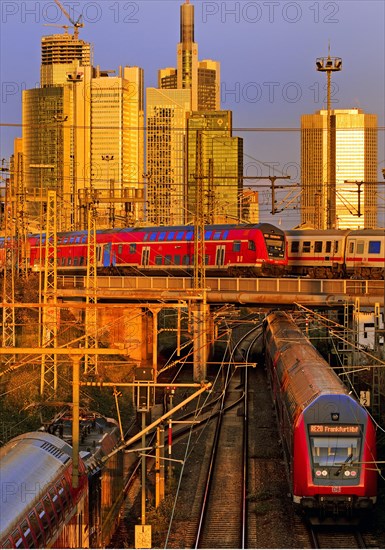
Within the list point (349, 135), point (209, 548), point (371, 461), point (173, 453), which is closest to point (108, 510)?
point (209, 548)

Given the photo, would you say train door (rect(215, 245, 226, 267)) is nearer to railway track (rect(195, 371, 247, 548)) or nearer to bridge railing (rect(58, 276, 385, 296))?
bridge railing (rect(58, 276, 385, 296))

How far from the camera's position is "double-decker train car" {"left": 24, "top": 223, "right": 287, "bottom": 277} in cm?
4684

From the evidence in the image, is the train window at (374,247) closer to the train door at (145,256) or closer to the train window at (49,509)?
the train door at (145,256)

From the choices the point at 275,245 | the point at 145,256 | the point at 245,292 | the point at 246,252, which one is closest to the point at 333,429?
the point at 245,292

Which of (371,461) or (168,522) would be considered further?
(168,522)

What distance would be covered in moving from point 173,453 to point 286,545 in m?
10.0

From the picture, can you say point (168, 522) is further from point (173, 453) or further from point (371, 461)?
point (173, 453)

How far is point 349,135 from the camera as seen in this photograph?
634 ft

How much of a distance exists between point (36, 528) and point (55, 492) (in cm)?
105

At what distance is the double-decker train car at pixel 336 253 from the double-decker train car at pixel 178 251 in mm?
1755

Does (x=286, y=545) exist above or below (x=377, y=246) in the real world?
below

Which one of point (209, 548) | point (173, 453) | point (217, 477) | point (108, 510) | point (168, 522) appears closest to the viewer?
point (108, 510)

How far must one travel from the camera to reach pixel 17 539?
40.9 ft

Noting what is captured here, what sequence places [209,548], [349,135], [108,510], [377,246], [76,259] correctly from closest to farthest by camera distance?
[108,510] → [209,548] → [377,246] → [76,259] → [349,135]
